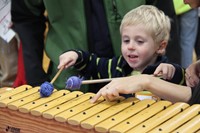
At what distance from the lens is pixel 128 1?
2.05 m

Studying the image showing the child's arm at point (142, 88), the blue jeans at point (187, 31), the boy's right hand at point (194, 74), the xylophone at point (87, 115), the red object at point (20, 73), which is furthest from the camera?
the blue jeans at point (187, 31)

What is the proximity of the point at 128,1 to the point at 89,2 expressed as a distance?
17cm

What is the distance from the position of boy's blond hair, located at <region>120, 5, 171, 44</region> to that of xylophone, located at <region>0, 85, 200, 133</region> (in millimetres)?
472

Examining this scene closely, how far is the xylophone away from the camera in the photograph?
1368 mm

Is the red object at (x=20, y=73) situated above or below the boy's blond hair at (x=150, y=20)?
below

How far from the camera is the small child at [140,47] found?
193 cm

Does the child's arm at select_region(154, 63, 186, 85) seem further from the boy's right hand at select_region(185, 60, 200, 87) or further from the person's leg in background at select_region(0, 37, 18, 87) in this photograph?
the person's leg in background at select_region(0, 37, 18, 87)

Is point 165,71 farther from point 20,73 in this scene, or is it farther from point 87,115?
point 20,73

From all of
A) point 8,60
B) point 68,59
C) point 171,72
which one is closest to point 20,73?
point 8,60

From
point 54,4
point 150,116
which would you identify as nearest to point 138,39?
point 54,4

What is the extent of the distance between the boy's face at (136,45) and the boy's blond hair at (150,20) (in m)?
0.02

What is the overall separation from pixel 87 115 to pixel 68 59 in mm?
531

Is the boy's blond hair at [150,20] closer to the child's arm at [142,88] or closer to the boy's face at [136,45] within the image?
the boy's face at [136,45]

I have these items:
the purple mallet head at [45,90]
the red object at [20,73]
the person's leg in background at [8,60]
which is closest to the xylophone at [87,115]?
the purple mallet head at [45,90]
